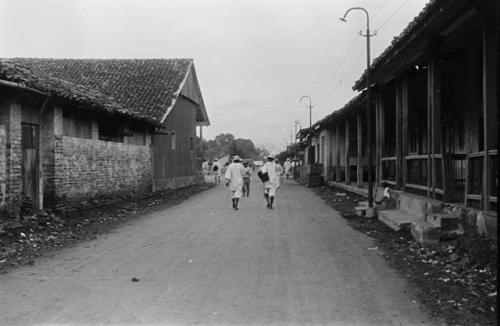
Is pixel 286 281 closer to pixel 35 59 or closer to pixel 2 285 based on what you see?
pixel 2 285

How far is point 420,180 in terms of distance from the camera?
12234mm

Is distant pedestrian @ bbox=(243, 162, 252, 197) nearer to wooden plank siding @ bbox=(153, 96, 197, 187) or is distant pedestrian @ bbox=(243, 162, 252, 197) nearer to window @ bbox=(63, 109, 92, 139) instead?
wooden plank siding @ bbox=(153, 96, 197, 187)

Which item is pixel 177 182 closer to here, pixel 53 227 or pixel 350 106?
pixel 350 106

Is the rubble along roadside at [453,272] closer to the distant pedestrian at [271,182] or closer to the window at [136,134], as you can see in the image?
the distant pedestrian at [271,182]

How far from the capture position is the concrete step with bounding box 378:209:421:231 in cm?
1037

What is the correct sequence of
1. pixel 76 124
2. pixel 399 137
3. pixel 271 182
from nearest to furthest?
pixel 399 137 < pixel 76 124 < pixel 271 182

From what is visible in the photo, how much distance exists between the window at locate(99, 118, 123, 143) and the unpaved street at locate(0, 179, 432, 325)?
716cm

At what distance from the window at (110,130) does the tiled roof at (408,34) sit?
8.60m

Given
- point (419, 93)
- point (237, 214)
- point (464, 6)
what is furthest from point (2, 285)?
point (419, 93)

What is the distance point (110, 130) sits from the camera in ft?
58.9

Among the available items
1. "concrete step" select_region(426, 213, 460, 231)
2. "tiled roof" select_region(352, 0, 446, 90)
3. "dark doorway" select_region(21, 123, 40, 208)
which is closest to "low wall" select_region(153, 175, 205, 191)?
"dark doorway" select_region(21, 123, 40, 208)

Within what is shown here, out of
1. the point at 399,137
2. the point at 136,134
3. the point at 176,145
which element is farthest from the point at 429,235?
the point at 176,145

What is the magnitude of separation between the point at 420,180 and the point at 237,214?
4.91 meters

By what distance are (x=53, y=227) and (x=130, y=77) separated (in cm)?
1769
